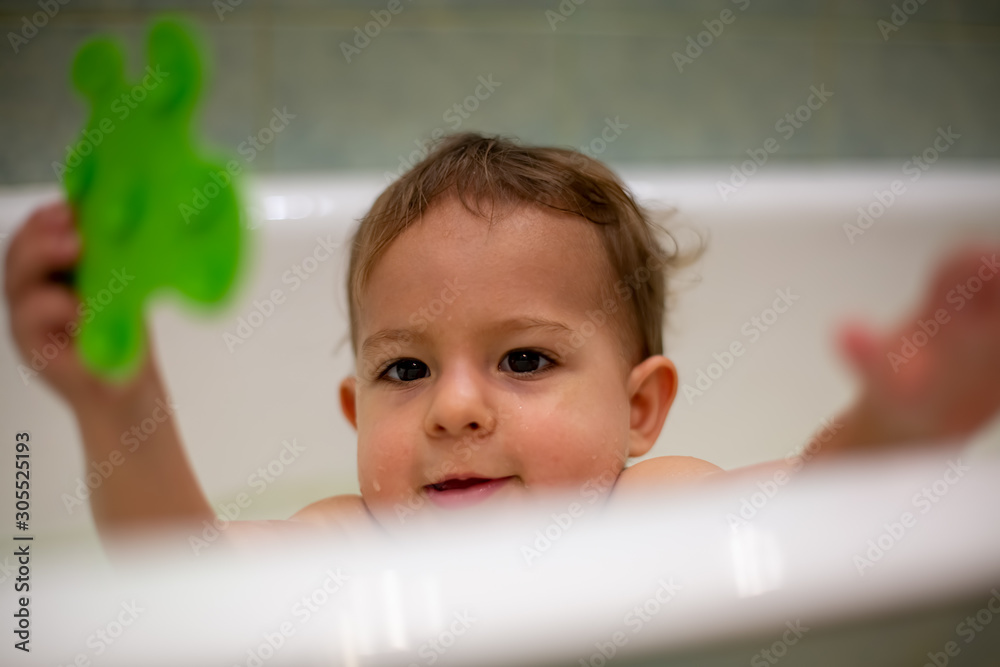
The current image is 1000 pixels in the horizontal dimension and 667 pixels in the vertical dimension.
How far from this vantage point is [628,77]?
1597 mm

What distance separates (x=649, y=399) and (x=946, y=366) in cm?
28

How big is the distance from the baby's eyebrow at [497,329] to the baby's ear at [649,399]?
0.10 m

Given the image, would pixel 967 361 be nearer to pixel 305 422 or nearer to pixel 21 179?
pixel 305 422

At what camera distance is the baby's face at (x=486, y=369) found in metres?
0.72

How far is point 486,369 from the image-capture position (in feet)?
2.50

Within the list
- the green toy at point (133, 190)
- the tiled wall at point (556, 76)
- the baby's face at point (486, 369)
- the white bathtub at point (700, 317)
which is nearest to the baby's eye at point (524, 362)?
the baby's face at point (486, 369)

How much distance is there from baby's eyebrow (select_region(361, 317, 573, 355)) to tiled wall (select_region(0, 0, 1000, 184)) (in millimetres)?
802

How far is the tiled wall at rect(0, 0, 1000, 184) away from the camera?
4.79 ft

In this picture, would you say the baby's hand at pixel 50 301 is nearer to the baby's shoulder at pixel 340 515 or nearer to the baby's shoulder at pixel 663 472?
the baby's shoulder at pixel 340 515

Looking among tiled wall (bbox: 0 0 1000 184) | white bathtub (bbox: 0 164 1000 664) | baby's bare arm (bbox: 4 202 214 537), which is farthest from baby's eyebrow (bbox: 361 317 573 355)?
tiled wall (bbox: 0 0 1000 184)

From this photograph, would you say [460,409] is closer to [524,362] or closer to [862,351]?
[524,362]

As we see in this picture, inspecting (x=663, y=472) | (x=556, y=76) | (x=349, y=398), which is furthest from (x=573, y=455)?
(x=556, y=76)

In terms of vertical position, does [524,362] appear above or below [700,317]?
below

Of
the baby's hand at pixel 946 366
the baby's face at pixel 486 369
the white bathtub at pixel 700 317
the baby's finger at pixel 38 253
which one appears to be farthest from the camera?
the white bathtub at pixel 700 317
